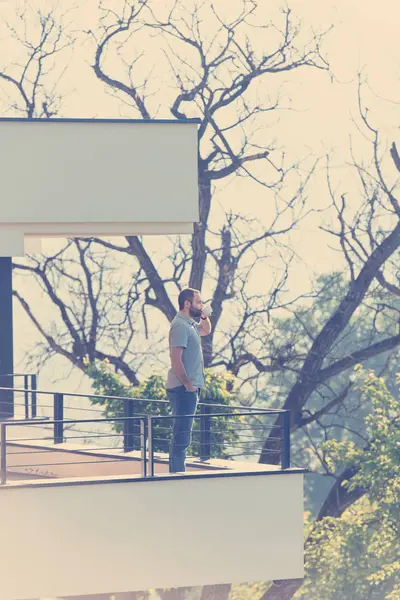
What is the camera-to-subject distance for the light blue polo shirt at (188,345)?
12.9m

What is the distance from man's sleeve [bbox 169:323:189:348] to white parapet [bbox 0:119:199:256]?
4.14 meters

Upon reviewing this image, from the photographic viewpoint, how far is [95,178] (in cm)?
1705

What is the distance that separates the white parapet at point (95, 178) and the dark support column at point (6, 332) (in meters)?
0.51

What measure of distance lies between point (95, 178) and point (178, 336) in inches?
179

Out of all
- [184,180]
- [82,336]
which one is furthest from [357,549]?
[184,180]

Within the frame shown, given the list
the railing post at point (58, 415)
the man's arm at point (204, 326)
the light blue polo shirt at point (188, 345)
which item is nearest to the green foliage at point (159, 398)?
the railing post at point (58, 415)

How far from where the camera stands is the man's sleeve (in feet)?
42.4

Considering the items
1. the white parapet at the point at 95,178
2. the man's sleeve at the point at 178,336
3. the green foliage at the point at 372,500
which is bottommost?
the green foliage at the point at 372,500

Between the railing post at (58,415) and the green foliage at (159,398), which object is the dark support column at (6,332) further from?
the green foliage at (159,398)

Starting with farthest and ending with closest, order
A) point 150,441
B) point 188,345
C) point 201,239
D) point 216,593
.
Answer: point 216,593 → point 201,239 → point 150,441 → point 188,345

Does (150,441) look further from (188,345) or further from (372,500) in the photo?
(372,500)

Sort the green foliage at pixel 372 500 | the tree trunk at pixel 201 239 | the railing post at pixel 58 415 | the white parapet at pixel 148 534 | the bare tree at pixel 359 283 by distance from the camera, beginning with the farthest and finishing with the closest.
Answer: the tree trunk at pixel 201 239, the bare tree at pixel 359 283, the green foliage at pixel 372 500, the railing post at pixel 58 415, the white parapet at pixel 148 534

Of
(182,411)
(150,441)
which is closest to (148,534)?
(150,441)

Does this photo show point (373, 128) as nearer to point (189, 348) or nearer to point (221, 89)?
point (221, 89)
